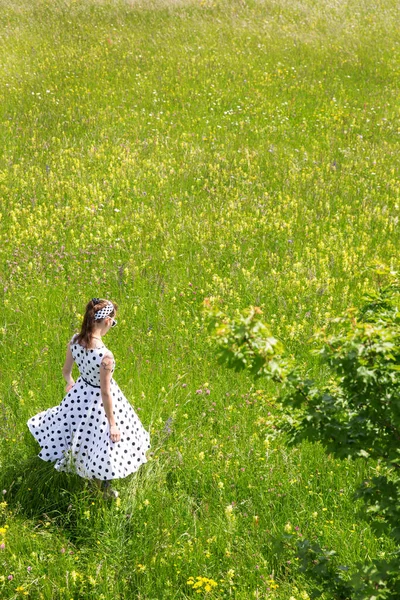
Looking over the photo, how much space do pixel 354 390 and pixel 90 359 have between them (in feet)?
7.84

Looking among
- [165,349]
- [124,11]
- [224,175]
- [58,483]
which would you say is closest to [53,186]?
[224,175]

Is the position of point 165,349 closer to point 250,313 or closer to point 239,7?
point 250,313

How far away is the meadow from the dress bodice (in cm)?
69

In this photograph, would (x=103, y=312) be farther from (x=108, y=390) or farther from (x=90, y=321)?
(x=108, y=390)

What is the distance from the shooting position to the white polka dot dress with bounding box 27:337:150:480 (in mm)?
4668

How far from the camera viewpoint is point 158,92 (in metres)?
13.5

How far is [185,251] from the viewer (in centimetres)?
807

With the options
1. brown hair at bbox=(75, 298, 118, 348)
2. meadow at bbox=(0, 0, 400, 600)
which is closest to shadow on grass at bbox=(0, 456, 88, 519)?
meadow at bbox=(0, 0, 400, 600)

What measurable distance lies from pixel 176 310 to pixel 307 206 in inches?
133

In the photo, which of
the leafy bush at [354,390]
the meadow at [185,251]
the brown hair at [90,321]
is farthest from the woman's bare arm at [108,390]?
the leafy bush at [354,390]

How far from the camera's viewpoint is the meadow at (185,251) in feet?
14.1

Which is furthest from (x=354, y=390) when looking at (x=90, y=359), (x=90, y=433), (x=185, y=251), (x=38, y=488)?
(x=185, y=251)

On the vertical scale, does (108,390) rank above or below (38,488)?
above

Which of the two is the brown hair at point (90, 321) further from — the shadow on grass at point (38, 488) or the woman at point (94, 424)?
the shadow on grass at point (38, 488)
